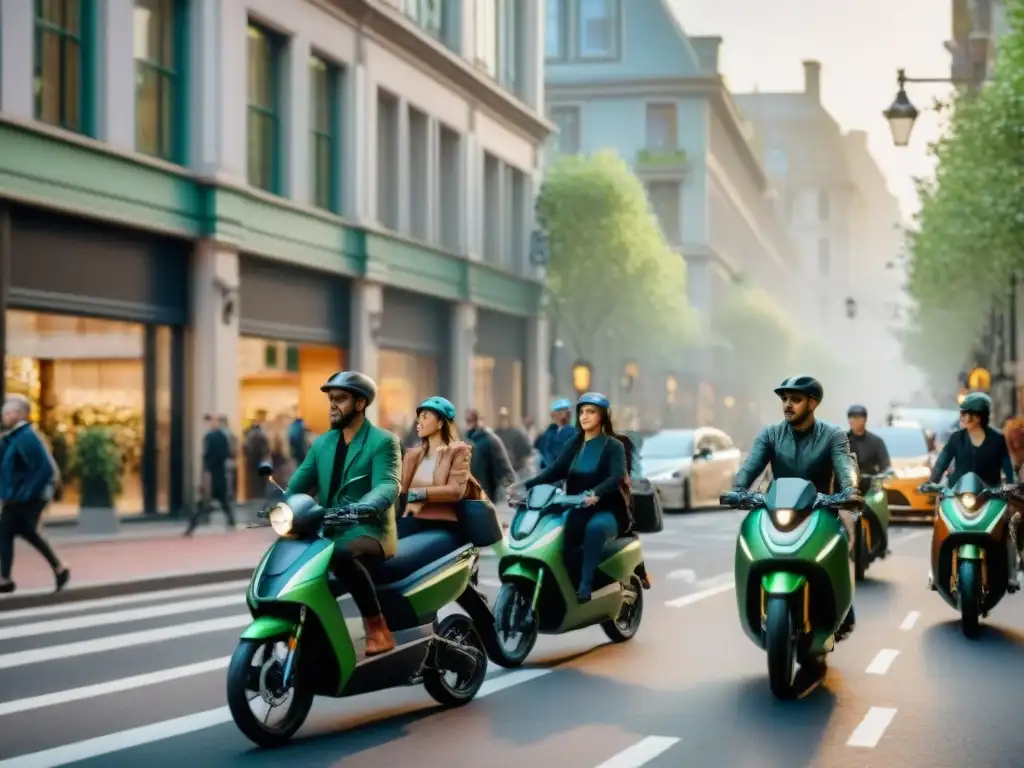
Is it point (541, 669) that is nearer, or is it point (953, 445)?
point (541, 669)

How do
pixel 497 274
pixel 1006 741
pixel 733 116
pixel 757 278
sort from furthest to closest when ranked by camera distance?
pixel 757 278
pixel 733 116
pixel 497 274
pixel 1006 741

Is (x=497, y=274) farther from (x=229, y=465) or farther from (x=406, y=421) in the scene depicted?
(x=229, y=465)

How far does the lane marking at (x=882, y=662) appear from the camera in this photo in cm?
1052

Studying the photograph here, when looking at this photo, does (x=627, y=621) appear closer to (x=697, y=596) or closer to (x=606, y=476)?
(x=606, y=476)

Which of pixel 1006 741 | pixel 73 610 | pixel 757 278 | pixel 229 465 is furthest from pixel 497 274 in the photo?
pixel 757 278

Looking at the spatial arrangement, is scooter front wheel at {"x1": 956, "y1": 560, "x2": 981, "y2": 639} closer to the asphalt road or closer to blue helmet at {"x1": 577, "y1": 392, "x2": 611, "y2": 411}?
the asphalt road

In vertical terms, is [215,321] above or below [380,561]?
above

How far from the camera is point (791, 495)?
9.37 metres

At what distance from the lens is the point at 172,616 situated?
14062 mm

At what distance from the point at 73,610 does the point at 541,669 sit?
560 centimetres

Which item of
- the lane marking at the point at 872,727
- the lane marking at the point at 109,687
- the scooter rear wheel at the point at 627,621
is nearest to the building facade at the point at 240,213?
the lane marking at the point at 109,687

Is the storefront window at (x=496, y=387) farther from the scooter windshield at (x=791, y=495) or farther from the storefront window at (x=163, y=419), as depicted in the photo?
the scooter windshield at (x=791, y=495)

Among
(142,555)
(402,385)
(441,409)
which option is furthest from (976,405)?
(402,385)

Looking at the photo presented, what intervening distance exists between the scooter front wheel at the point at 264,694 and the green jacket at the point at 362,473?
77 centimetres
